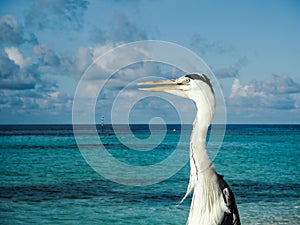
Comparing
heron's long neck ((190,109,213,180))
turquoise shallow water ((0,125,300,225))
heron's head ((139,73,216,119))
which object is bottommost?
turquoise shallow water ((0,125,300,225))

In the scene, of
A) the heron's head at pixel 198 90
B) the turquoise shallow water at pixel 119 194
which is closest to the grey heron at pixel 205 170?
the heron's head at pixel 198 90

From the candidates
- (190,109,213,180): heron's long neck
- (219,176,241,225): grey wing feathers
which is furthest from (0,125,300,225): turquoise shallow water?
(190,109,213,180): heron's long neck

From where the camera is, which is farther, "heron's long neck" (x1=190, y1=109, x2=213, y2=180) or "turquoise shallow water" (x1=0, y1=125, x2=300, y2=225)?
"turquoise shallow water" (x1=0, y1=125, x2=300, y2=225)

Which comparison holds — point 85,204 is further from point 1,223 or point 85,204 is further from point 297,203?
point 297,203

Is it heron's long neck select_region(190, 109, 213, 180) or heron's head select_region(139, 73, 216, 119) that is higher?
heron's head select_region(139, 73, 216, 119)

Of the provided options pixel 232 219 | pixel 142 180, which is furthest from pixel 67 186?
pixel 232 219

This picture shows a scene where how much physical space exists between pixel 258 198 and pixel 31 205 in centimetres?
550

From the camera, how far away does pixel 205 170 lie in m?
4.41

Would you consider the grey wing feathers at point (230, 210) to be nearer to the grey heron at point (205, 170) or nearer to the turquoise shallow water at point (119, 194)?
the grey heron at point (205, 170)

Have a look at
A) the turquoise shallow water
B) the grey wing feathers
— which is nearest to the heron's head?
the grey wing feathers

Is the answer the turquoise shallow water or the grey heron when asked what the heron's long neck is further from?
the turquoise shallow water

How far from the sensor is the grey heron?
436 cm

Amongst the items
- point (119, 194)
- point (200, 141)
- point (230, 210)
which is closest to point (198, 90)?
point (200, 141)

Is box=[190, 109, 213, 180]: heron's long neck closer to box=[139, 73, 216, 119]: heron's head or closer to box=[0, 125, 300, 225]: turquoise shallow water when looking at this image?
box=[139, 73, 216, 119]: heron's head
